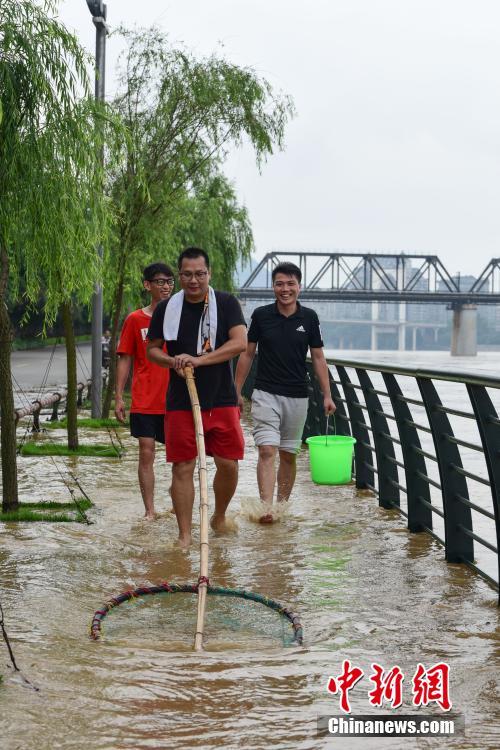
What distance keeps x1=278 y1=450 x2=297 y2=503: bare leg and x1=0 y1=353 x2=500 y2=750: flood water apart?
507 mm

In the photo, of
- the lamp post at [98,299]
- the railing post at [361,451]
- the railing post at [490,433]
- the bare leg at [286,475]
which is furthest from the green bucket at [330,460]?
the lamp post at [98,299]

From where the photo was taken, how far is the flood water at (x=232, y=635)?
3.91m

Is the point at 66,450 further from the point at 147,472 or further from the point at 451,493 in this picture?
the point at 451,493

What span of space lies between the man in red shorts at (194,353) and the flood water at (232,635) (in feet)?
1.72

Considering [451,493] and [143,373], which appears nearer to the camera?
→ [451,493]

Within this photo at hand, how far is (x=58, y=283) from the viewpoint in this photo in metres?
8.66

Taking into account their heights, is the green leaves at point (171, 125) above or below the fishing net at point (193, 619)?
above

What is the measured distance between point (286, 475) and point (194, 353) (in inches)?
93.9

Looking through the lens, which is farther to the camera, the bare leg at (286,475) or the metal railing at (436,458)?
the bare leg at (286,475)

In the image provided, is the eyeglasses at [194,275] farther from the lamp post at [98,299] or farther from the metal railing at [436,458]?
the lamp post at [98,299]

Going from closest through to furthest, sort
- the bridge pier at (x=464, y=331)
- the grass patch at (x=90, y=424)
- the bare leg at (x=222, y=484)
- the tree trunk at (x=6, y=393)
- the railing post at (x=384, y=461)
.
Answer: the bare leg at (x=222, y=484) → the tree trunk at (x=6, y=393) → the railing post at (x=384, y=461) → the grass patch at (x=90, y=424) → the bridge pier at (x=464, y=331)

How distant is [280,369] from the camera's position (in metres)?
8.73

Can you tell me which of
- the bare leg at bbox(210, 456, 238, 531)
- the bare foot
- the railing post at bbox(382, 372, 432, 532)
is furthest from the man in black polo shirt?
the bare foot

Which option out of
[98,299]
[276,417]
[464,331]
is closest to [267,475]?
[276,417]
